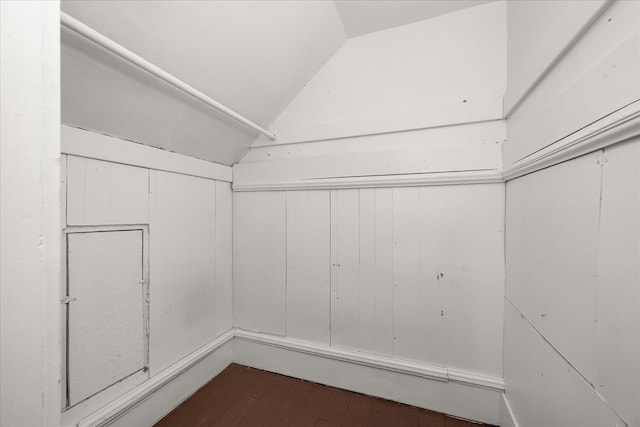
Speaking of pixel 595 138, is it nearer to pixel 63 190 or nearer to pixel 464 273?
pixel 464 273

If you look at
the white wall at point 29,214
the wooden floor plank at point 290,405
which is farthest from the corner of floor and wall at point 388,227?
the wooden floor plank at point 290,405

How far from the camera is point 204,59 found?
1169 millimetres

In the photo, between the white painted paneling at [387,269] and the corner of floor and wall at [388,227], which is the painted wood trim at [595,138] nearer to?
the corner of floor and wall at [388,227]

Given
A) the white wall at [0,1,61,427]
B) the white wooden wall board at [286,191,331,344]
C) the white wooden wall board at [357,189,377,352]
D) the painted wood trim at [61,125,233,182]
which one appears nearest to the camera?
the white wall at [0,1,61,427]

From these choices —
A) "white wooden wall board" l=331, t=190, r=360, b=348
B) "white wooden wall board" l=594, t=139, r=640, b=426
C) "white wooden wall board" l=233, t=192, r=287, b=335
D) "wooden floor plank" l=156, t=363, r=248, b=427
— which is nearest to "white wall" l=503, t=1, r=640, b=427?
"white wooden wall board" l=594, t=139, r=640, b=426

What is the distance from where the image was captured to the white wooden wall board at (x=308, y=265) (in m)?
1.65

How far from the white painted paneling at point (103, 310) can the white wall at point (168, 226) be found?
2.5 inches

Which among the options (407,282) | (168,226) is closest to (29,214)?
(168,226)

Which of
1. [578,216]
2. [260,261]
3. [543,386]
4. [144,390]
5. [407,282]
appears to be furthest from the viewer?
[260,261]

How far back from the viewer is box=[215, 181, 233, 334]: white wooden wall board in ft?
5.82

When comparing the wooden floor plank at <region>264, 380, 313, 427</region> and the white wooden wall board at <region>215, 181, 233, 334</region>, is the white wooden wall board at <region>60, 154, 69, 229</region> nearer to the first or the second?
the white wooden wall board at <region>215, 181, 233, 334</region>

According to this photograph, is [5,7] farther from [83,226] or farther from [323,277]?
[323,277]

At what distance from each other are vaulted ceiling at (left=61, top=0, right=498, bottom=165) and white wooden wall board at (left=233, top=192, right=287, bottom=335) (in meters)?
0.43

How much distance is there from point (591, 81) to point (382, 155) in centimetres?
91
